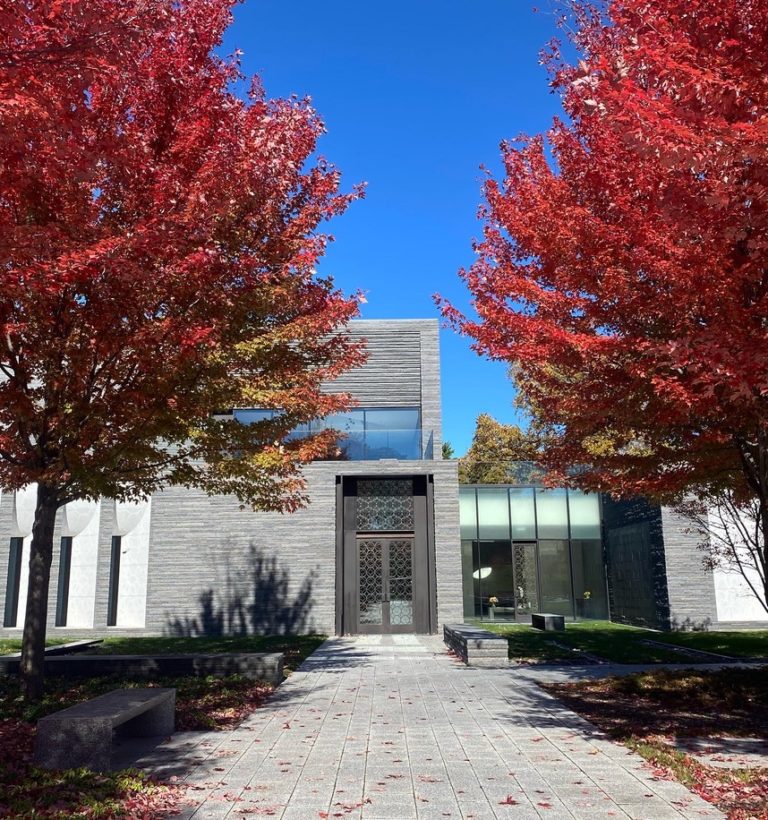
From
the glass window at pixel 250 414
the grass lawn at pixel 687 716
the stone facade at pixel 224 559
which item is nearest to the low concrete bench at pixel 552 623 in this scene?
the stone facade at pixel 224 559

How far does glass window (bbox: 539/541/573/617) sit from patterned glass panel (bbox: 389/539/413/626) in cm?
591

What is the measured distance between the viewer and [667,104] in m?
5.07

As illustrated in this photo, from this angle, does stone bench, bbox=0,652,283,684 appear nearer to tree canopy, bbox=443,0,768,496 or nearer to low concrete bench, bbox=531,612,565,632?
tree canopy, bbox=443,0,768,496

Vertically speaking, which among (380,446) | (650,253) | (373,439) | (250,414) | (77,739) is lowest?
(77,739)

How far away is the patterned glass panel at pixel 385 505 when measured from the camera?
21797 millimetres

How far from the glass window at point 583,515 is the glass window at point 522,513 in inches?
56.1

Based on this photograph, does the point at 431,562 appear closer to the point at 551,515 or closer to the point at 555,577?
the point at 551,515

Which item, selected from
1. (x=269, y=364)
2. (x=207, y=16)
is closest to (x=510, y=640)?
(x=269, y=364)

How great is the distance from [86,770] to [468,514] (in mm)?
19955

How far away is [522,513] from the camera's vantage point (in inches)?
995

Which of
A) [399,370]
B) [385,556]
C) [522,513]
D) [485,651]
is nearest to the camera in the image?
[485,651]

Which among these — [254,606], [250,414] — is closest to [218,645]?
[254,606]

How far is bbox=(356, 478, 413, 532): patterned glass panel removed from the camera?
71.5ft

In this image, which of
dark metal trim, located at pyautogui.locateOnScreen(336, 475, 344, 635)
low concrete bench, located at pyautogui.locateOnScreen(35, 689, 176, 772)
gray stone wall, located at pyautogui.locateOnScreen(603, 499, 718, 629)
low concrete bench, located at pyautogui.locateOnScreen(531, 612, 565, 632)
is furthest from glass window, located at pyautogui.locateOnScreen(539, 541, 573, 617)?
low concrete bench, located at pyautogui.locateOnScreen(35, 689, 176, 772)
